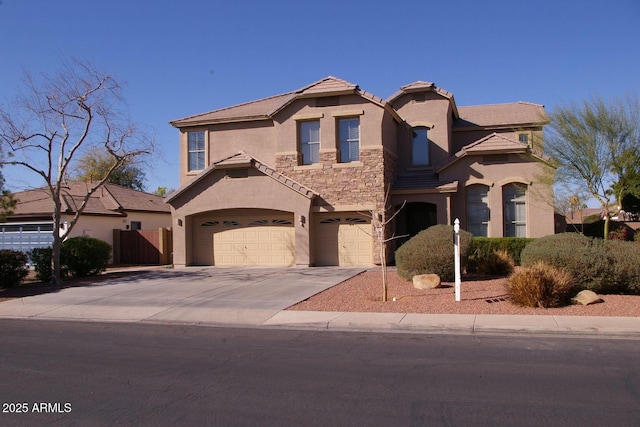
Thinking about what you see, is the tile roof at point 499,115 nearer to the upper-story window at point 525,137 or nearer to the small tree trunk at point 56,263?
the upper-story window at point 525,137

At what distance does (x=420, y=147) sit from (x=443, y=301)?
42.2 ft

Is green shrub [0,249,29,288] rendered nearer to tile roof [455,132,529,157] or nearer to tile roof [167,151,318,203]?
tile roof [167,151,318,203]

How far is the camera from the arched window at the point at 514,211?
74.3ft

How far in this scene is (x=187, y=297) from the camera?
15.3 metres

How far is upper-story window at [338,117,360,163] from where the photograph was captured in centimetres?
2258

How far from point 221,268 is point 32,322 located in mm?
10293

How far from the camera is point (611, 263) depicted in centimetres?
1355

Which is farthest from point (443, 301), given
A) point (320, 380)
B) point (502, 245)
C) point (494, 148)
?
point (494, 148)

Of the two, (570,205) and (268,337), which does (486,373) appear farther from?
(570,205)

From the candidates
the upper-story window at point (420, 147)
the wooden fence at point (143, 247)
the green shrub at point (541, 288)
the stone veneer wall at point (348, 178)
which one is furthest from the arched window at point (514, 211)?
the wooden fence at point (143, 247)

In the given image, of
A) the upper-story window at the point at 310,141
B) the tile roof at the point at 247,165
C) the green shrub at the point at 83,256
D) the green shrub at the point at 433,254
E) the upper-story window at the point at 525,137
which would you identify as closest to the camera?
the green shrub at the point at 433,254

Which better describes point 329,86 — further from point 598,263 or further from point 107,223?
point 107,223

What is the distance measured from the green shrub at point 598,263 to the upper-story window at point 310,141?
1107cm

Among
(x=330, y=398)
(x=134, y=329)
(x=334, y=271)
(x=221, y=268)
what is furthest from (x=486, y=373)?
(x=221, y=268)
